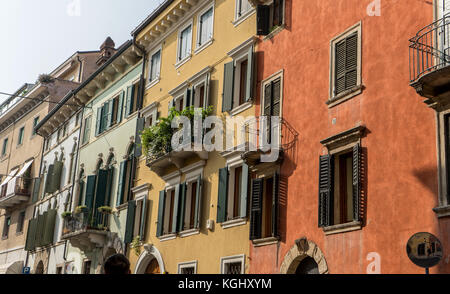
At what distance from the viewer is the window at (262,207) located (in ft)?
55.5

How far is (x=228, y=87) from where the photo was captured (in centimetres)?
1994

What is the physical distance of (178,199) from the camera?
70.7 feet

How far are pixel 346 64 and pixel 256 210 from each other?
183 inches

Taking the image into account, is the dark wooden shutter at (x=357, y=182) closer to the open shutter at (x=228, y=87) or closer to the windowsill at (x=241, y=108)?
the windowsill at (x=241, y=108)

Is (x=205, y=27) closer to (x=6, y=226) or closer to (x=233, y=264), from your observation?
(x=233, y=264)

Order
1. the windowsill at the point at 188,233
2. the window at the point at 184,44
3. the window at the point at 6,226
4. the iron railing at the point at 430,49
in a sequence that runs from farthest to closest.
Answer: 1. the window at the point at 6,226
2. the window at the point at 184,44
3. the windowsill at the point at 188,233
4. the iron railing at the point at 430,49

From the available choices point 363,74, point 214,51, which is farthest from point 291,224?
point 214,51

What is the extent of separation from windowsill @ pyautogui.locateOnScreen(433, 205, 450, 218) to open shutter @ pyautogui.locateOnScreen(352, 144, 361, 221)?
6.99 feet

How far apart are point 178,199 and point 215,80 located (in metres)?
4.24

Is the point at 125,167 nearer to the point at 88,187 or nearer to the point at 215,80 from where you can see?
the point at 88,187

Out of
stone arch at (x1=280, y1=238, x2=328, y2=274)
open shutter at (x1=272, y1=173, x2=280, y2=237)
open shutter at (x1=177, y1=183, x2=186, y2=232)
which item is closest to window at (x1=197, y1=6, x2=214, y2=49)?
open shutter at (x1=177, y1=183, x2=186, y2=232)

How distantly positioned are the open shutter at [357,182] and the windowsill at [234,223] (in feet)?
15.3

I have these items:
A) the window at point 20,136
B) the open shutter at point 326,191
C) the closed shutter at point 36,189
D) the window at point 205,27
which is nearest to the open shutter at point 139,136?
the window at point 205,27

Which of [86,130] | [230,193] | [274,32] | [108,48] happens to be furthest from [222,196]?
[108,48]
